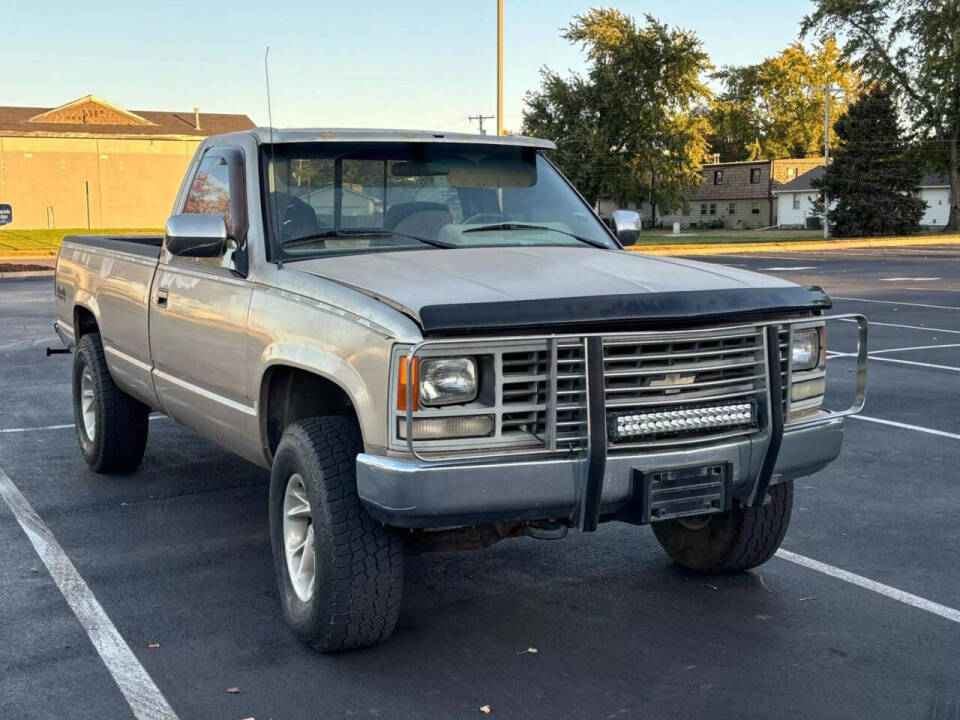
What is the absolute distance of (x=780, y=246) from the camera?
4284 cm

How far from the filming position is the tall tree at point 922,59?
181 ft

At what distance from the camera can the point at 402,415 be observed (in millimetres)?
3750

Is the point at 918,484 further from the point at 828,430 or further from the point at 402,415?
the point at 402,415

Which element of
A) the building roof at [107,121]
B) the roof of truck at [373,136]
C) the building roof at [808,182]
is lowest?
the roof of truck at [373,136]

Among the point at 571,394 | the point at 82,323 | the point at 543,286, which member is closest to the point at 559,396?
the point at 571,394

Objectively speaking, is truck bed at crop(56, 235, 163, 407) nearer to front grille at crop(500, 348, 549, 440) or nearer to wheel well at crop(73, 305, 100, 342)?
wheel well at crop(73, 305, 100, 342)

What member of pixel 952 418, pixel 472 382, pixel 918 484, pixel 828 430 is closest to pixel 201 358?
pixel 472 382

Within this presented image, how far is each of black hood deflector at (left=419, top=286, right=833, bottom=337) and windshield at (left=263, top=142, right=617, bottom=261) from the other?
4.46 ft

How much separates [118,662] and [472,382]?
1.73 m

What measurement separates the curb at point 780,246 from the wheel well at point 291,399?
103ft

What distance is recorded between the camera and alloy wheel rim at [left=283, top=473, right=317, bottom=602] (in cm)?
443

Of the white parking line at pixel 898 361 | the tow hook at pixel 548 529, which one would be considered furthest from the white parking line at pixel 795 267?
the tow hook at pixel 548 529

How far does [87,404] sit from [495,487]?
14.9 feet

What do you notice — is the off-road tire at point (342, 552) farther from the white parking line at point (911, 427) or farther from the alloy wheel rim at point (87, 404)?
the white parking line at point (911, 427)
